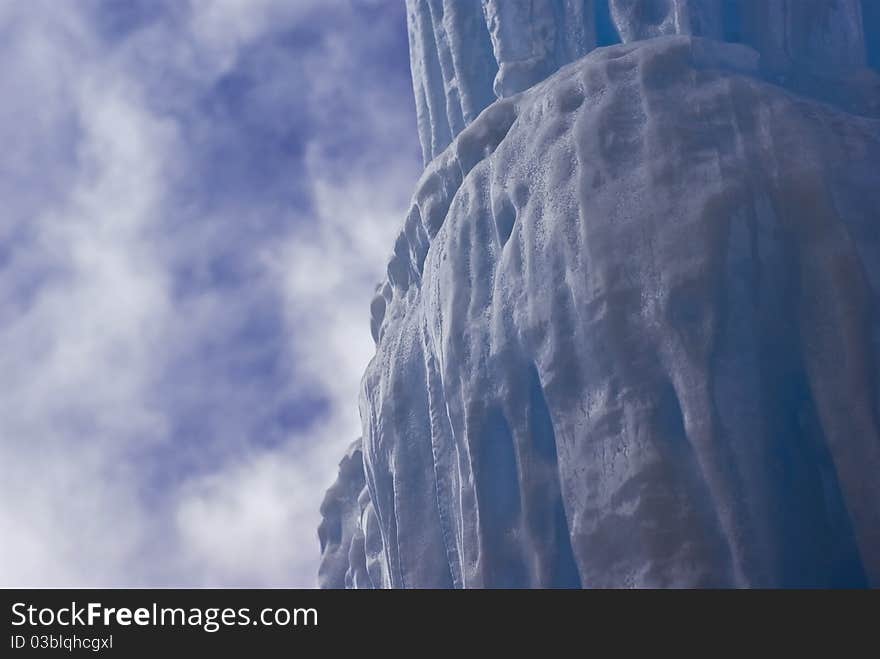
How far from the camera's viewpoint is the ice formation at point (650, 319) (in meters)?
14.8

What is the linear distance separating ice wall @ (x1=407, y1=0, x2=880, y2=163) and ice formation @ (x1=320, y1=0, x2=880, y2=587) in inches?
2.0

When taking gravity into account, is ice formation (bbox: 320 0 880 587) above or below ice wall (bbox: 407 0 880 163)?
below

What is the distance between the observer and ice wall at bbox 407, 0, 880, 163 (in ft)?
64.7

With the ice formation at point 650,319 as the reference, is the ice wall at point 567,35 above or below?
above

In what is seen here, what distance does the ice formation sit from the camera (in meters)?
14.8

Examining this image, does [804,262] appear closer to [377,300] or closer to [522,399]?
[522,399]

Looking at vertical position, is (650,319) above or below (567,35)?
below

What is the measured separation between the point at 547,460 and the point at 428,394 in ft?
12.4

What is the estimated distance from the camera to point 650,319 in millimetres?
15758

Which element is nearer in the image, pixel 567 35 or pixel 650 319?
pixel 650 319

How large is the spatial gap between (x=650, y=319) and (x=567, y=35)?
707 cm

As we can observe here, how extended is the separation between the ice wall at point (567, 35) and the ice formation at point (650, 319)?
50mm

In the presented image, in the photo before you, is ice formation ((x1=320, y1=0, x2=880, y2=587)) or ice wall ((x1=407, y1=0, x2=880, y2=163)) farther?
ice wall ((x1=407, y1=0, x2=880, y2=163))
